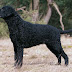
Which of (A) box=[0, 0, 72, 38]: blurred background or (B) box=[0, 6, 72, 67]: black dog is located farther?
(A) box=[0, 0, 72, 38]: blurred background

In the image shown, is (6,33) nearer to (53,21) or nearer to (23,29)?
(23,29)

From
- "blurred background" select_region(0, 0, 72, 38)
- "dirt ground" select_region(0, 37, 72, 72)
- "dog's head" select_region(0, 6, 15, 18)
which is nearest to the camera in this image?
"dirt ground" select_region(0, 37, 72, 72)

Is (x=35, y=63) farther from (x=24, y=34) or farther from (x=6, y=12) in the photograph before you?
(x=6, y=12)

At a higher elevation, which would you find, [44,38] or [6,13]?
[6,13]

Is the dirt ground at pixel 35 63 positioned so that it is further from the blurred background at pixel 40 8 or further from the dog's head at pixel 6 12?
the blurred background at pixel 40 8

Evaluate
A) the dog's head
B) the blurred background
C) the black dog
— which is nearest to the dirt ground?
the black dog

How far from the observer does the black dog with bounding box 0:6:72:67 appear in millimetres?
4770

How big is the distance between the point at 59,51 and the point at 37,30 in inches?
37.9

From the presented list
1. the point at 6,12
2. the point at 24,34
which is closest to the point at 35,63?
the point at 24,34

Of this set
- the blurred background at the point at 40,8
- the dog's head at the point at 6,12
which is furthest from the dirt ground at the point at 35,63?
the blurred background at the point at 40,8

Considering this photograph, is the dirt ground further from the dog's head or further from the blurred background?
the blurred background

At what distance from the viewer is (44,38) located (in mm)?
5297

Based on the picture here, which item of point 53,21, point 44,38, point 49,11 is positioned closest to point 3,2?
point 49,11

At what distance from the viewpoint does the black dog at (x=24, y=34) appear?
4770 mm
